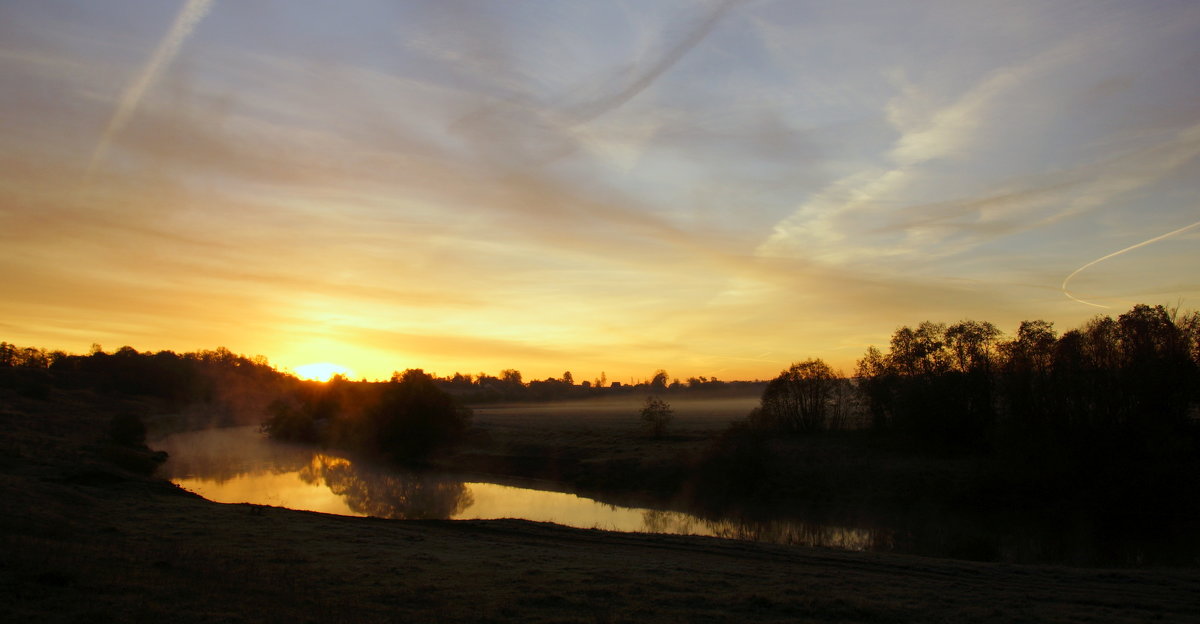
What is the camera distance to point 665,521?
34.4 meters

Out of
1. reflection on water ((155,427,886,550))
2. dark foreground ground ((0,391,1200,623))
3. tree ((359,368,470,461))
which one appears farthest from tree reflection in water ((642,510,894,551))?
tree ((359,368,470,461))

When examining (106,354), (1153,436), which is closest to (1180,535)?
(1153,436)

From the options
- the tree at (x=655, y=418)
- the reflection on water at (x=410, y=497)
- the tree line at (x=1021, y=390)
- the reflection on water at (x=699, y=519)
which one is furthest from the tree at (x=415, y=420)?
the tree line at (x=1021, y=390)

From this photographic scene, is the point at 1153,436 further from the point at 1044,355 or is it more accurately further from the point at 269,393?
the point at 269,393

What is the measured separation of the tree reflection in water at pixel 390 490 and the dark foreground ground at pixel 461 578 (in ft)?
43.9

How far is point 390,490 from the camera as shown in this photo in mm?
44469

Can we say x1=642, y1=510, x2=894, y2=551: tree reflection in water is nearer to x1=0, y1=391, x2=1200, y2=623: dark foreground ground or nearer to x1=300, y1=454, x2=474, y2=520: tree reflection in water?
x1=0, y1=391, x2=1200, y2=623: dark foreground ground

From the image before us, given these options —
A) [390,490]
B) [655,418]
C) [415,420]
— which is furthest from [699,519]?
[415,420]

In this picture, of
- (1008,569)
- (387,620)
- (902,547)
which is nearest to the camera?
(387,620)

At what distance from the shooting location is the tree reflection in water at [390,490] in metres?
36.2

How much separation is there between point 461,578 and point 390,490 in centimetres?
3273

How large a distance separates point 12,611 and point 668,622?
31.4 ft

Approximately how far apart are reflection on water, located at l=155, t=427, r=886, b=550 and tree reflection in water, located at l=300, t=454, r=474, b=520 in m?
0.05

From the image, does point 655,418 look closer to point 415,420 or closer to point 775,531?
point 415,420
